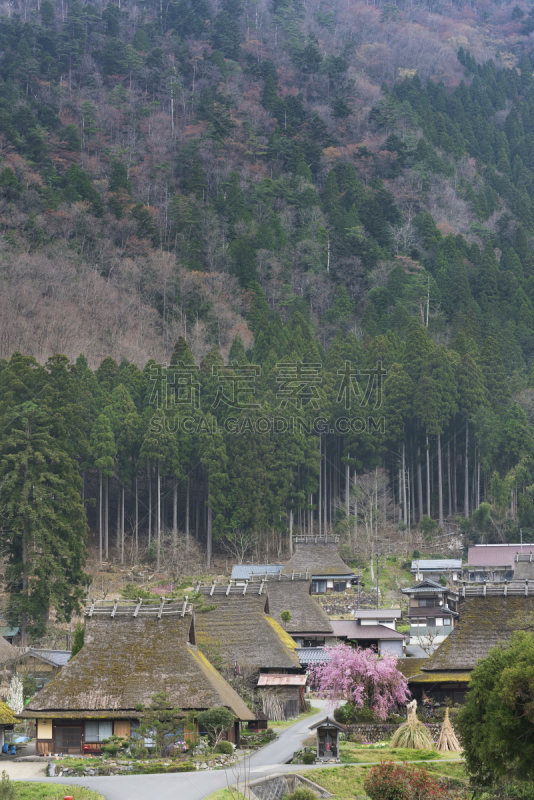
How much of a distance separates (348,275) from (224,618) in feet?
209

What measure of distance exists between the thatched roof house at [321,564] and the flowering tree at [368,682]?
20529 mm

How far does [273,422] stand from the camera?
6216cm

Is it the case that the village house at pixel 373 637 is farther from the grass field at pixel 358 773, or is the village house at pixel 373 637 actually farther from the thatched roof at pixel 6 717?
the thatched roof at pixel 6 717

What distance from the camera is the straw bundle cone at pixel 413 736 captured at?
24.8 m

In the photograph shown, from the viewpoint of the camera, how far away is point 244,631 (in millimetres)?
32812

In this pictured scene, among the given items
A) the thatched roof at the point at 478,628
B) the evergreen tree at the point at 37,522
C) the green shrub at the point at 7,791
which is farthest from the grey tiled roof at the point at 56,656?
the green shrub at the point at 7,791

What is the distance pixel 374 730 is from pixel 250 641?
639 cm

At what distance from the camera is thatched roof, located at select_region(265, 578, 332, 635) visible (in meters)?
40.3

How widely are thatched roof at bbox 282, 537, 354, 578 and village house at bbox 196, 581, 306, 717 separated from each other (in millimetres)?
16143

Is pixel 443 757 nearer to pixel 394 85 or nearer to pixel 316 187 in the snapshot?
pixel 316 187

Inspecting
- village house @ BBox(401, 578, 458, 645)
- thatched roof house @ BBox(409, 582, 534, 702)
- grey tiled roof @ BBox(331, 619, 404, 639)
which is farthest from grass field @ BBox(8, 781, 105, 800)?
village house @ BBox(401, 578, 458, 645)

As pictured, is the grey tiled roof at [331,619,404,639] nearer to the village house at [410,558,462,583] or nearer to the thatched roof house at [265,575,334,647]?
the thatched roof house at [265,575,334,647]

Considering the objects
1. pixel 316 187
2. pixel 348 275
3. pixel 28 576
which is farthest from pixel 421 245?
pixel 28 576

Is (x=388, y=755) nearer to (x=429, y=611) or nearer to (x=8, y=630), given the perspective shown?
(x=429, y=611)
